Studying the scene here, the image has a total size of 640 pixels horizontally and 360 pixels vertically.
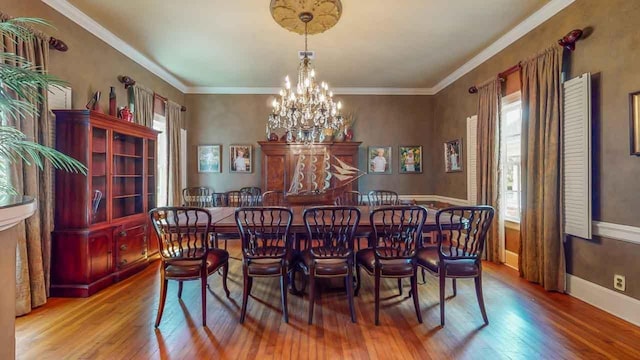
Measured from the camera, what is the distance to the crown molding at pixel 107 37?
122 inches

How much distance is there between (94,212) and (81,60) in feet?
5.69

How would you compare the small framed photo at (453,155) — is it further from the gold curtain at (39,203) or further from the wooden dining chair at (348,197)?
the gold curtain at (39,203)

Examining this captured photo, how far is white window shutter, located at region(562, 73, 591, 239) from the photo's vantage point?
2.75 m

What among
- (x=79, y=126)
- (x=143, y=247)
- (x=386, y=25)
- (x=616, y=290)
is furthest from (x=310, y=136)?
(x=616, y=290)

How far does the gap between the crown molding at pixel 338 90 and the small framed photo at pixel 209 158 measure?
43.5 inches

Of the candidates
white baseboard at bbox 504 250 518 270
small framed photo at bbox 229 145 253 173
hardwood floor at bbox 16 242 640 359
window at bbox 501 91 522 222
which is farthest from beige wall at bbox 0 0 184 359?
white baseboard at bbox 504 250 518 270

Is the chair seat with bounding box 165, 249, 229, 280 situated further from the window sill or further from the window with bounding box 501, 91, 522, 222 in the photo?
the window with bounding box 501, 91, 522, 222

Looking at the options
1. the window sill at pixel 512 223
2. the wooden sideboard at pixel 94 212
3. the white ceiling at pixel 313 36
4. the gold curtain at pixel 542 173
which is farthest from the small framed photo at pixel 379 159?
the wooden sideboard at pixel 94 212

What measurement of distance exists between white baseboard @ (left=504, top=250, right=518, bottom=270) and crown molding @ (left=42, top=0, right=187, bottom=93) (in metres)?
5.82

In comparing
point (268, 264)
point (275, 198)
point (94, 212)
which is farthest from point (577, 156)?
point (94, 212)

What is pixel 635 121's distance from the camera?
2408 millimetres

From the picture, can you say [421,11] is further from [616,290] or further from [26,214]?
[26,214]

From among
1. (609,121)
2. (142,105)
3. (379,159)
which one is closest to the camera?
(609,121)

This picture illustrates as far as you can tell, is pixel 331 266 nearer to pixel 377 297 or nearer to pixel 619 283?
pixel 377 297
